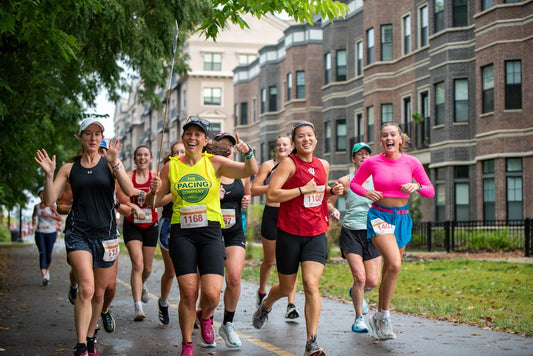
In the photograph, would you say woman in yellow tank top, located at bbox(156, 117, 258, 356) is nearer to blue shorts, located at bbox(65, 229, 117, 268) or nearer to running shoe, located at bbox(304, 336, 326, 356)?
blue shorts, located at bbox(65, 229, 117, 268)

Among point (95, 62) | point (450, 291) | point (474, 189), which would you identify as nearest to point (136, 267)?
point (450, 291)

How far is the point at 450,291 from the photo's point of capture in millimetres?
15055

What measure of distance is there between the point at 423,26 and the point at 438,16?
1713 millimetres

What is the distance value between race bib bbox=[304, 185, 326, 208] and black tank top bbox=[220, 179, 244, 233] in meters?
1.69

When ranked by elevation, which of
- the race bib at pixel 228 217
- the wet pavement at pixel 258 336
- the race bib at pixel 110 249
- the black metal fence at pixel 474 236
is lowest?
the wet pavement at pixel 258 336

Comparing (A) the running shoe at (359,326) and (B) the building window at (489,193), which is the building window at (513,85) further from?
(A) the running shoe at (359,326)

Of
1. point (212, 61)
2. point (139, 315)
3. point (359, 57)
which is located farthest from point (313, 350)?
point (212, 61)

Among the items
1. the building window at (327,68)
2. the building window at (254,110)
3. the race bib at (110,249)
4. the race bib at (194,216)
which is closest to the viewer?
the race bib at (194,216)

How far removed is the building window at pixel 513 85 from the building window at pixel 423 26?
6.41 metres

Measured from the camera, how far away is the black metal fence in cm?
2642

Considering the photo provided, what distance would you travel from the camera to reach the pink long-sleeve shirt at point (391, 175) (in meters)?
8.82

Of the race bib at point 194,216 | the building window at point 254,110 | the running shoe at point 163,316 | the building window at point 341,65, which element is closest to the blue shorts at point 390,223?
the race bib at point 194,216

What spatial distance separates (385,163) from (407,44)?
2895 cm

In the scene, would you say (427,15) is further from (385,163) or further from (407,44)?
(385,163)
